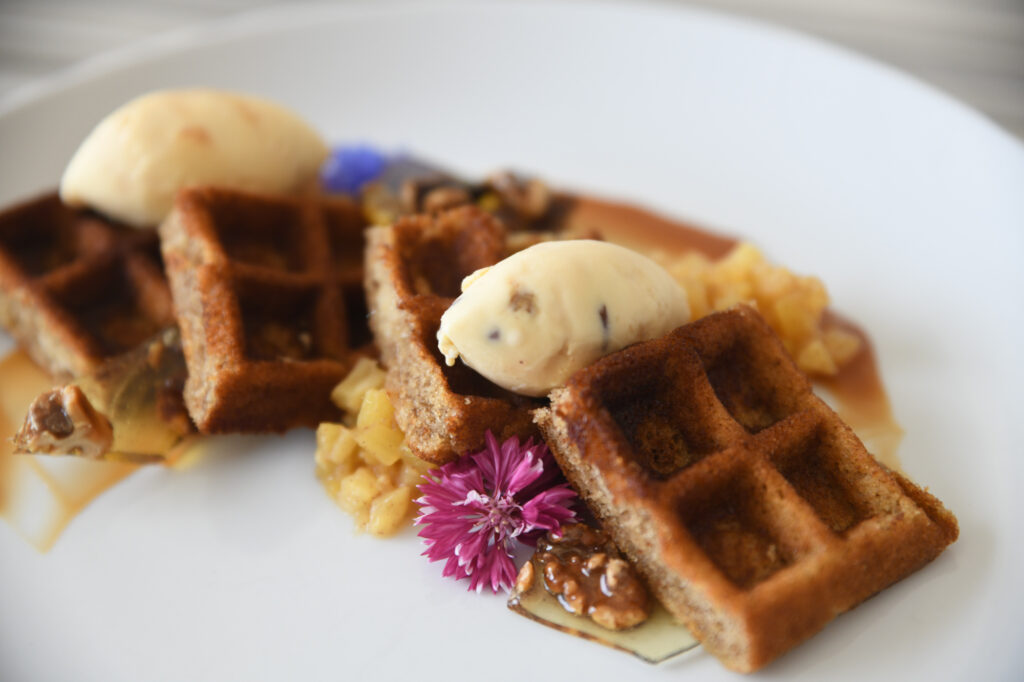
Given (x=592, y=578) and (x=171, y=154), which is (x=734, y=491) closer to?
(x=592, y=578)

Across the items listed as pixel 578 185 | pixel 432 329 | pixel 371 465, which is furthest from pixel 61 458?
pixel 578 185

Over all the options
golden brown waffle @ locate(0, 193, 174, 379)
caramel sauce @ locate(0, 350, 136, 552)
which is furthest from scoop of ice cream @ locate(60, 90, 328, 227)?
caramel sauce @ locate(0, 350, 136, 552)

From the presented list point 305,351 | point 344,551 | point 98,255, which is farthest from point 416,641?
point 98,255

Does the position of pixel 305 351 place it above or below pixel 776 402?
below

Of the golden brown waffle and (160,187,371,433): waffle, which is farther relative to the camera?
the golden brown waffle

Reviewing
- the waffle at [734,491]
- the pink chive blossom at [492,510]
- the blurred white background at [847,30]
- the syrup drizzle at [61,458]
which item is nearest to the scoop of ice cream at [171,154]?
the syrup drizzle at [61,458]

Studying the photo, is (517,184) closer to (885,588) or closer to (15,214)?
(15,214)

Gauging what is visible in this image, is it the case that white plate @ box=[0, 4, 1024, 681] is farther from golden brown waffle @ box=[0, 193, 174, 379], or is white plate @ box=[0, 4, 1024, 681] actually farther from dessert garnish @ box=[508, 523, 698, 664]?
golden brown waffle @ box=[0, 193, 174, 379]
